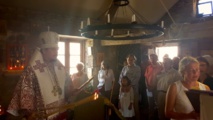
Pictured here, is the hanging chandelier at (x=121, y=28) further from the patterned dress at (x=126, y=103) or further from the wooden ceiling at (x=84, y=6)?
the wooden ceiling at (x=84, y=6)

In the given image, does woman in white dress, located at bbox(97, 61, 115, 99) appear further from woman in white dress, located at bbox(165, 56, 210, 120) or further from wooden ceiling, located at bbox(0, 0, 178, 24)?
woman in white dress, located at bbox(165, 56, 210, 120)

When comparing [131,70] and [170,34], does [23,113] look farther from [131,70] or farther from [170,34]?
[170,34]

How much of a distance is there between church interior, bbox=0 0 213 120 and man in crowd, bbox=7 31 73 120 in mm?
1387

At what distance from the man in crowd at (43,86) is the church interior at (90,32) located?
1.39 metres

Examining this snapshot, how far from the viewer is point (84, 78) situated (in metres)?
5.38

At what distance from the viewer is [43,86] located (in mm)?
2221

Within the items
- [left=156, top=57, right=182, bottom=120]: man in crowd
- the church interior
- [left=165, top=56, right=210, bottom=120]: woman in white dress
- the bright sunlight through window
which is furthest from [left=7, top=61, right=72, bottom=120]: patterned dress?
the bright sunlight through window

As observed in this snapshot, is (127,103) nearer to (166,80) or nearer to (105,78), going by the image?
(166,80)

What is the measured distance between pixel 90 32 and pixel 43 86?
1614 millimetres

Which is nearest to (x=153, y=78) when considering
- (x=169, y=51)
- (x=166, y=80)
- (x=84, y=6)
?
(x=166, y=80)

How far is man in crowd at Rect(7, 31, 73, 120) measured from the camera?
208 cm

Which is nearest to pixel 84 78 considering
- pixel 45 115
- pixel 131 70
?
pixel 131 70

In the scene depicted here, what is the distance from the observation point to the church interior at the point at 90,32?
4652 mm

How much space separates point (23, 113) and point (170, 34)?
214 inches
